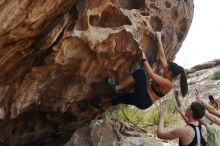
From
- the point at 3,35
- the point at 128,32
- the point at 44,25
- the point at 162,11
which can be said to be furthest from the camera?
the point at 162,11

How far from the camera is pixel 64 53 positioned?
6.94 m

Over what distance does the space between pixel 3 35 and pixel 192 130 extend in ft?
9.45

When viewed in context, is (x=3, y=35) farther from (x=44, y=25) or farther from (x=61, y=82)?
(x=61, y=82)

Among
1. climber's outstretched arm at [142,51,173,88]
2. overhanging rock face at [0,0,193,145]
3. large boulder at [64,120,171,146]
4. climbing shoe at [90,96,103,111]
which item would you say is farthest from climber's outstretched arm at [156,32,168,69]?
large boulder at [64,120,171,146]

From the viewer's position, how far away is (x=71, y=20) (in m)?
6.64

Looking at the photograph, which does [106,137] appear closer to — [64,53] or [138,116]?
[64,53]

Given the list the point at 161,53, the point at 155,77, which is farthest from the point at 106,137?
the point at 161,53

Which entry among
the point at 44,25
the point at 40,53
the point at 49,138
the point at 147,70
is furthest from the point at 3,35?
the point at 49,138

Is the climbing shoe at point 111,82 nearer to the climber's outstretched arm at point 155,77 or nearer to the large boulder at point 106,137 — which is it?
the climber's outstretched arm at point 155,77

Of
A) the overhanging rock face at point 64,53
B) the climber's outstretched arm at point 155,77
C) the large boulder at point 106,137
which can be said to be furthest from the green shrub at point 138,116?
the climber's outstretched arm at point 155,77

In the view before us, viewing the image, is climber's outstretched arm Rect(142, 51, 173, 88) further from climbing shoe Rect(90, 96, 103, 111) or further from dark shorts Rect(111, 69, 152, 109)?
climbing shoe Rect(90, 96, 103, 111)

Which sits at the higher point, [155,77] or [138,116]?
[155,77]

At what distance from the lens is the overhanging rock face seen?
6.05m

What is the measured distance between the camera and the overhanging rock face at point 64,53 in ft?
19.8
